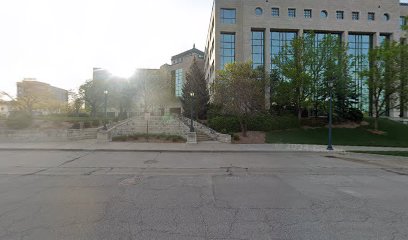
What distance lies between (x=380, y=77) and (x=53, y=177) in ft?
99.8

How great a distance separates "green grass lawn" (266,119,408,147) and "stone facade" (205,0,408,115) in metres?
18.8

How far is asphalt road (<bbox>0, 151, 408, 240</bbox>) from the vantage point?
354 cm

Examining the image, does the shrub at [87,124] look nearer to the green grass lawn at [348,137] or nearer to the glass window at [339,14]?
the green grass lawn at [348,137]

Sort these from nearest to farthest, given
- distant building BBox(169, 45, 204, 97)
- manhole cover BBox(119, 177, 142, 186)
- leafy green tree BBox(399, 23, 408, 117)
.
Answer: manhole cover BBox(119, 177, 142, 186) → leafy green tree BBox(399, 23, 408, 117) → distant building BBox(169, 45, 204, 97)

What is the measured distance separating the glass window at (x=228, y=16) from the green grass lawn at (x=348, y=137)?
26.2 m

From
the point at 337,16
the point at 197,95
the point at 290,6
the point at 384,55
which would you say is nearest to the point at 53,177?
the point at 197,95

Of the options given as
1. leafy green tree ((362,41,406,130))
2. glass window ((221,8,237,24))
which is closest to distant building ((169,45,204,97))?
glass window ((221,8,237,24))

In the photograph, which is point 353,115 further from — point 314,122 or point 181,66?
point 181,66

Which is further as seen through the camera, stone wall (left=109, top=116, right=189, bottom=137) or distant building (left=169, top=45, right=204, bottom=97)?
distant building (left=169, top=45, right=204, bottom=97)

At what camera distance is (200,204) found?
475 cm

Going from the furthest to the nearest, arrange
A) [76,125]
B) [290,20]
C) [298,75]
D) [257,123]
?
[290,20] < [257,123] < [298,75] < [76,125]

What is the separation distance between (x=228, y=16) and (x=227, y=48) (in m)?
6.28

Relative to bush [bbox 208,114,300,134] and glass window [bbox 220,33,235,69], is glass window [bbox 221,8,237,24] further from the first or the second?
bush [bbox 208,114,300,134]

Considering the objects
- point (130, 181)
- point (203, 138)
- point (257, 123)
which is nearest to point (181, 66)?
point (257, 123)
